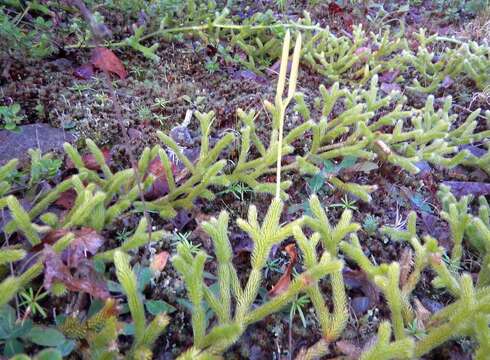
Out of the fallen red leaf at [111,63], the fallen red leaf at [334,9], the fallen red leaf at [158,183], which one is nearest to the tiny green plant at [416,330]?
the fallen red leaf at [158,183]

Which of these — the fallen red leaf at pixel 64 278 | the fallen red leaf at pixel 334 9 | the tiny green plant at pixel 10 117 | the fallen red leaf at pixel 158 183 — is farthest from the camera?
the fallen red leaf at pixel 334 9

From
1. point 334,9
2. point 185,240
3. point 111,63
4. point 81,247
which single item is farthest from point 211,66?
point 81,247

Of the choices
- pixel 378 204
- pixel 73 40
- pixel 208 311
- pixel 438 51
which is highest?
pixel 438 51

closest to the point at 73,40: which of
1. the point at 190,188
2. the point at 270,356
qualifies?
the point at 190,188

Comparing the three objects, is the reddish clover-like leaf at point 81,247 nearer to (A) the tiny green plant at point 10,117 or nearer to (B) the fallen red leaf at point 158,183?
(B) the fallen red leaf at point 158,183

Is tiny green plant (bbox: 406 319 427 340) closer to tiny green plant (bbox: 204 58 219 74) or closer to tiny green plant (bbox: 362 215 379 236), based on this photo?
tiny green plant (bbox: 362 215 379 236)

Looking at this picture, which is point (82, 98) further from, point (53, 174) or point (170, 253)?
point (170, 253)
